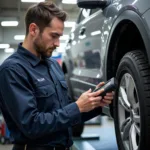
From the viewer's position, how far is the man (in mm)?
1417

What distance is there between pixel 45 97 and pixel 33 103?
0.11 m

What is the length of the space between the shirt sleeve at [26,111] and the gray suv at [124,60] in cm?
42

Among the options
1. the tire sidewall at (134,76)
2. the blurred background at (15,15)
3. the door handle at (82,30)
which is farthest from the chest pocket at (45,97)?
the blurred background at (15,15)

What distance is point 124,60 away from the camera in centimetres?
187

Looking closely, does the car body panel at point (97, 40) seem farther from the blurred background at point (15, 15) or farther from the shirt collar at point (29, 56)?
the blurred background at point (15, 15)

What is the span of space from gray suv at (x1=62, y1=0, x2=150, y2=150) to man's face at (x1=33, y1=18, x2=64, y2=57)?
0.41 meters

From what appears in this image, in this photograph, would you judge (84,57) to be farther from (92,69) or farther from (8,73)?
(8,73)

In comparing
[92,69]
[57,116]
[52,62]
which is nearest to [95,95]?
[57,116]

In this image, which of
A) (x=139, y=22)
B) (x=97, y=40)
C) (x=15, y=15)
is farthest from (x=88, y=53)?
(x=15, y=15)

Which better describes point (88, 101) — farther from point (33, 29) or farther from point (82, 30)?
point (82, 30)

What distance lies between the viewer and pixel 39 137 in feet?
5.02

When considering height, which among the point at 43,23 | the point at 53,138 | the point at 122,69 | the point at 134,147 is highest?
the point at 43,23

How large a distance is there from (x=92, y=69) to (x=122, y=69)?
0.79 metres

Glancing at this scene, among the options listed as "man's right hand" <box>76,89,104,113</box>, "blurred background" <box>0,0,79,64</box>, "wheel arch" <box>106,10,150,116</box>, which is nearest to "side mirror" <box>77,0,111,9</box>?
"wheel arch" <box>106,10,150,116</box>
